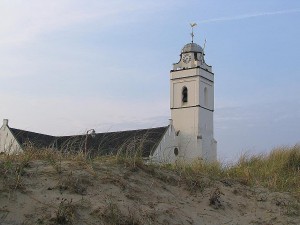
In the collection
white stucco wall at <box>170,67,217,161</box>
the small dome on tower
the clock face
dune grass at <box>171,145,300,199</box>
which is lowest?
dune grass at <box>171,145,300,199</box>

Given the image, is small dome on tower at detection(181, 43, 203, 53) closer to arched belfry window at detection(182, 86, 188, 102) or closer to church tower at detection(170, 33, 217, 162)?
church tower at detection(170, 33, 217, 162)

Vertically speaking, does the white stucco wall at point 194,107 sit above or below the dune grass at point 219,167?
above

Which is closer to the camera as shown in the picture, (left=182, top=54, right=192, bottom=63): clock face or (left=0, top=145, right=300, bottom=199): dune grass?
(left=0, top=145, right=300, bottom=199): dune grass

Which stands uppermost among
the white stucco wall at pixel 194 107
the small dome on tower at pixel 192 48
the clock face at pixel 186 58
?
the small dome on tower at pixel 192 48

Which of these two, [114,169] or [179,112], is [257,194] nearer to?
[114,169]

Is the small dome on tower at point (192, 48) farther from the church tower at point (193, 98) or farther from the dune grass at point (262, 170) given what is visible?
the dune grass at point (262, 170)

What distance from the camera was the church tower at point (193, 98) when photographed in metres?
50.4

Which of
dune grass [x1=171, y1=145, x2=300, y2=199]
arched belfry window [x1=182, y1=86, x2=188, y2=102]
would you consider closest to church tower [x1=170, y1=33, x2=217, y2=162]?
arched belfry window [x1=182, y1=86, x2=188, y2=102]

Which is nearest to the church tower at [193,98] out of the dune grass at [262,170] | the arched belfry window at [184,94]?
the arched belfry window at [184,94]

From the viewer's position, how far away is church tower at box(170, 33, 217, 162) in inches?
1986

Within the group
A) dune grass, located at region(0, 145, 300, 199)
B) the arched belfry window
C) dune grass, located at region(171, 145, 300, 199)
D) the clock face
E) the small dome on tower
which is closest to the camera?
dune grass, located at region(0, 145, 300, 199)

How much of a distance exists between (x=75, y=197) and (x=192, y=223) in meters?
1.43

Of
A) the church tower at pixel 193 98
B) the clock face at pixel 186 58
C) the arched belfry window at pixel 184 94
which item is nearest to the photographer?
the church tower at pixel 193 98

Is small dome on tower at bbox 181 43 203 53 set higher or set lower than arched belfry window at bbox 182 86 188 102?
higher
